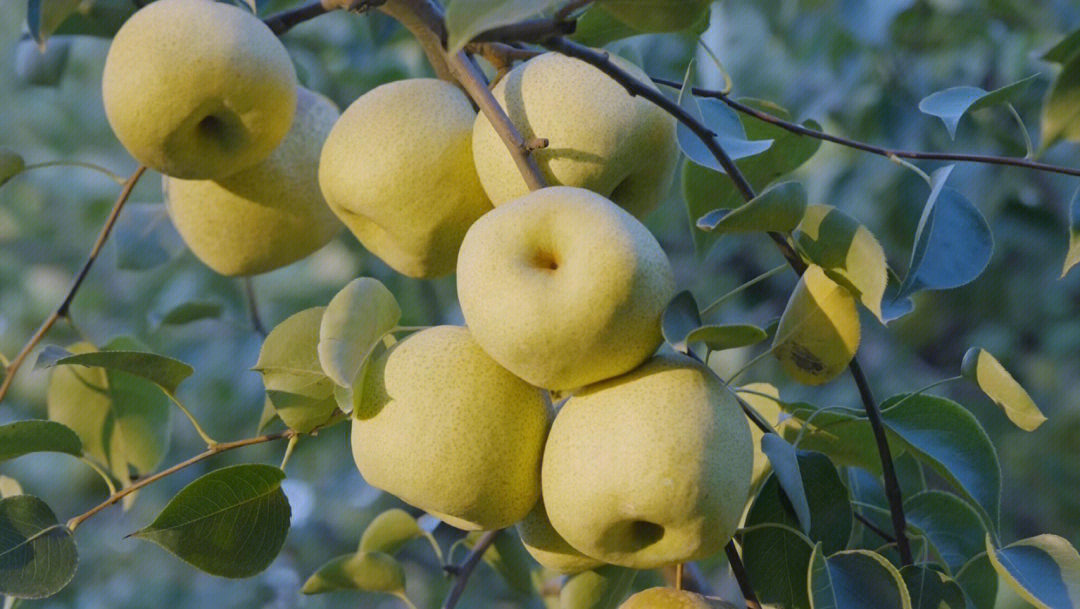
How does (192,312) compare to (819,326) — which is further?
(192,312)

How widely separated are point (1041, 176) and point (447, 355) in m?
2.27

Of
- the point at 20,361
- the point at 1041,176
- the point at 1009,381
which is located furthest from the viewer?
the point at 1041,176

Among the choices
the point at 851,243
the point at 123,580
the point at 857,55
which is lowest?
the point at 123,580

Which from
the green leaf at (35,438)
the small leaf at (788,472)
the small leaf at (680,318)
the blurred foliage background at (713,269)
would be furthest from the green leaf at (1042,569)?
the blurred foliage background at (713,269)

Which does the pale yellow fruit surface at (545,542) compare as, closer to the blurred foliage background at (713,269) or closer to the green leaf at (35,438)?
the green leaf at (35,438)

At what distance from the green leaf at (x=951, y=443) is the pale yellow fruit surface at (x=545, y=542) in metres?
0.27

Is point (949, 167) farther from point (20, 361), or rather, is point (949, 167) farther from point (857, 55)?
point (857, 55)

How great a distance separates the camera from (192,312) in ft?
5.23

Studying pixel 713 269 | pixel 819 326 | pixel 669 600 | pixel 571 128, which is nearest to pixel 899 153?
pixel 819 326

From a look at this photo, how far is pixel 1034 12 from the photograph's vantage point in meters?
2.44

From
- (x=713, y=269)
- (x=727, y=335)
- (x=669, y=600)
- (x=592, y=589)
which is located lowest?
(x=713, y=269)

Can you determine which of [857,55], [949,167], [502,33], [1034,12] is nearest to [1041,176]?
[1034,12]

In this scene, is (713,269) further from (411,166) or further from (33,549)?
(33,549)

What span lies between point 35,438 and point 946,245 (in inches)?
31.0
